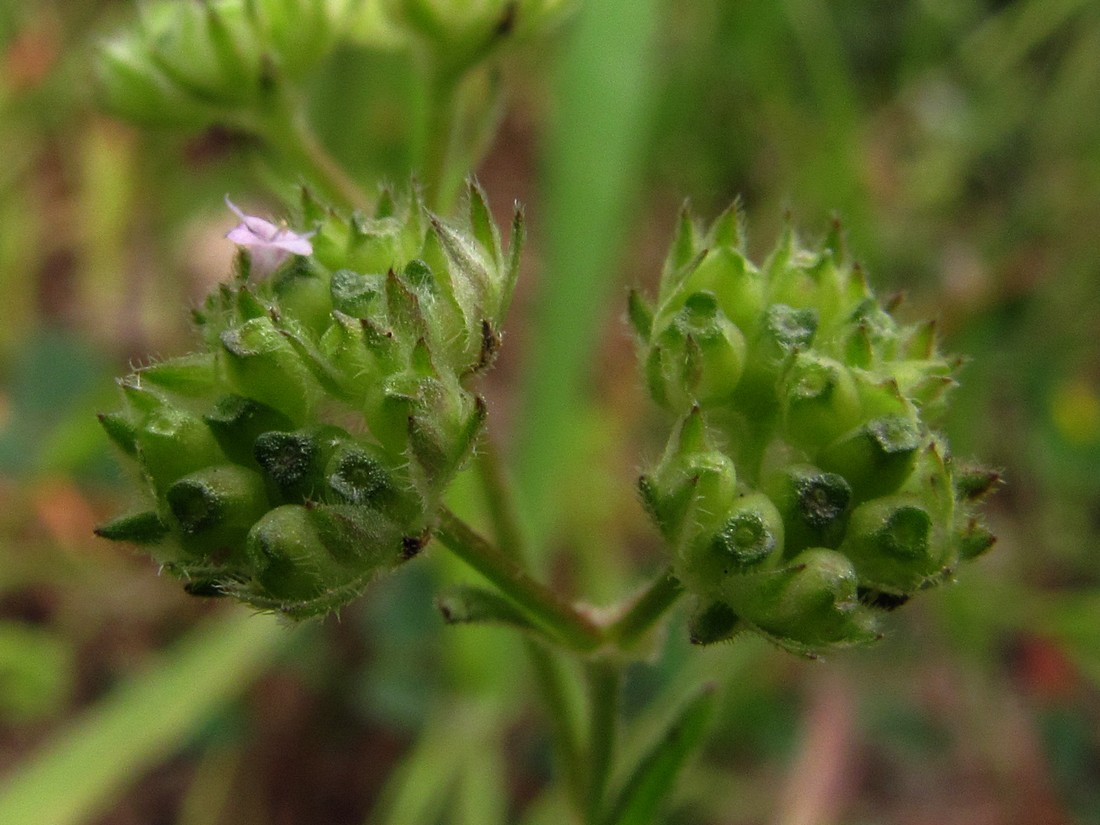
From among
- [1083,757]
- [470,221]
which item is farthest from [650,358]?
[1083,757]

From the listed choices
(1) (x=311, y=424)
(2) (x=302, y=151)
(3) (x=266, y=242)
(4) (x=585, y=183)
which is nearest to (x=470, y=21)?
(2) (x=302, y=151)

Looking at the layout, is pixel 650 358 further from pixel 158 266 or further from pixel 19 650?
pixel 158 266

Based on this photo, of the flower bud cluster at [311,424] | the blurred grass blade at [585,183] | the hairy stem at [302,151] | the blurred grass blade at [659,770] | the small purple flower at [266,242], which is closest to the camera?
the flower bud cluster at [311,424]

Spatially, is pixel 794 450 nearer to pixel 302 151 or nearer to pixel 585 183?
pixel 302 151

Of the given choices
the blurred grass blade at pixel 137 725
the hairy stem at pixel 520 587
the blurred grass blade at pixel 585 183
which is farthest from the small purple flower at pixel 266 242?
the blurred grass blade at pixel 585 183

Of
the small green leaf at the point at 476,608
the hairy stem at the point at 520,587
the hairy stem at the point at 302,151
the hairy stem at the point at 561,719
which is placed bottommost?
the hairy stem at the point at 561,719

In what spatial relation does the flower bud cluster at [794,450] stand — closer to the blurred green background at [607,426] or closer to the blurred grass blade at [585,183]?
the blurred green background at [607,426]
